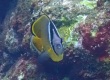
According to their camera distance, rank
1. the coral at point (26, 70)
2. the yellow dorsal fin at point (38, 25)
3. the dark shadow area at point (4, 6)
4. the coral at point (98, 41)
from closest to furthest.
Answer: the yellow dorsal fin at point (38, 25)
the coral at point (98, 41)
the coral at point (26, 70)
the dark shadow area at point (4, 6)

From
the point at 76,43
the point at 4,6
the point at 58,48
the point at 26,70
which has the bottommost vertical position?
the point at 4,6

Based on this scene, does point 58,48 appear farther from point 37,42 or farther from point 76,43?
point 76,43

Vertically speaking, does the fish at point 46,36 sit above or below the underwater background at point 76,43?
above

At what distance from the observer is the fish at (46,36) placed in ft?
7.22

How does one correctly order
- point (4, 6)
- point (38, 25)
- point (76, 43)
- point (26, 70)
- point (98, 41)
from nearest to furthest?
point (38, 25) < point (98, 41) < point (76, 43) < point (26, 70) < point (4, 6)

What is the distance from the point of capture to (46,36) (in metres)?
2.21

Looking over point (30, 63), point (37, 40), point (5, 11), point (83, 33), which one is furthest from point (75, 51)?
point (5, 11)

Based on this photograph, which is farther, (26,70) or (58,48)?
(26,70)

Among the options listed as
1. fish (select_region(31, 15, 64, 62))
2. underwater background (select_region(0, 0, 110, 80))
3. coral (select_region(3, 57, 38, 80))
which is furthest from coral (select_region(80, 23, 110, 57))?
fish (select_region(31, 15, 64, 62))

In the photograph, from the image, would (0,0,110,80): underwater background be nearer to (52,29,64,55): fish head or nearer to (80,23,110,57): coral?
(80,23,110,57): coral

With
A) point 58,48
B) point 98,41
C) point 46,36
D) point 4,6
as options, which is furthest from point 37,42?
point 4,6

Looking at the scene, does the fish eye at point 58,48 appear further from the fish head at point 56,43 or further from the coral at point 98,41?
the coral at point 98,41

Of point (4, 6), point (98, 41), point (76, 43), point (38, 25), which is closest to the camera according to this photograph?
point (38, 25)

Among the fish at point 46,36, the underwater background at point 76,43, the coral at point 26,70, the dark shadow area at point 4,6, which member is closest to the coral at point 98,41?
the underwater background at point 76,43
